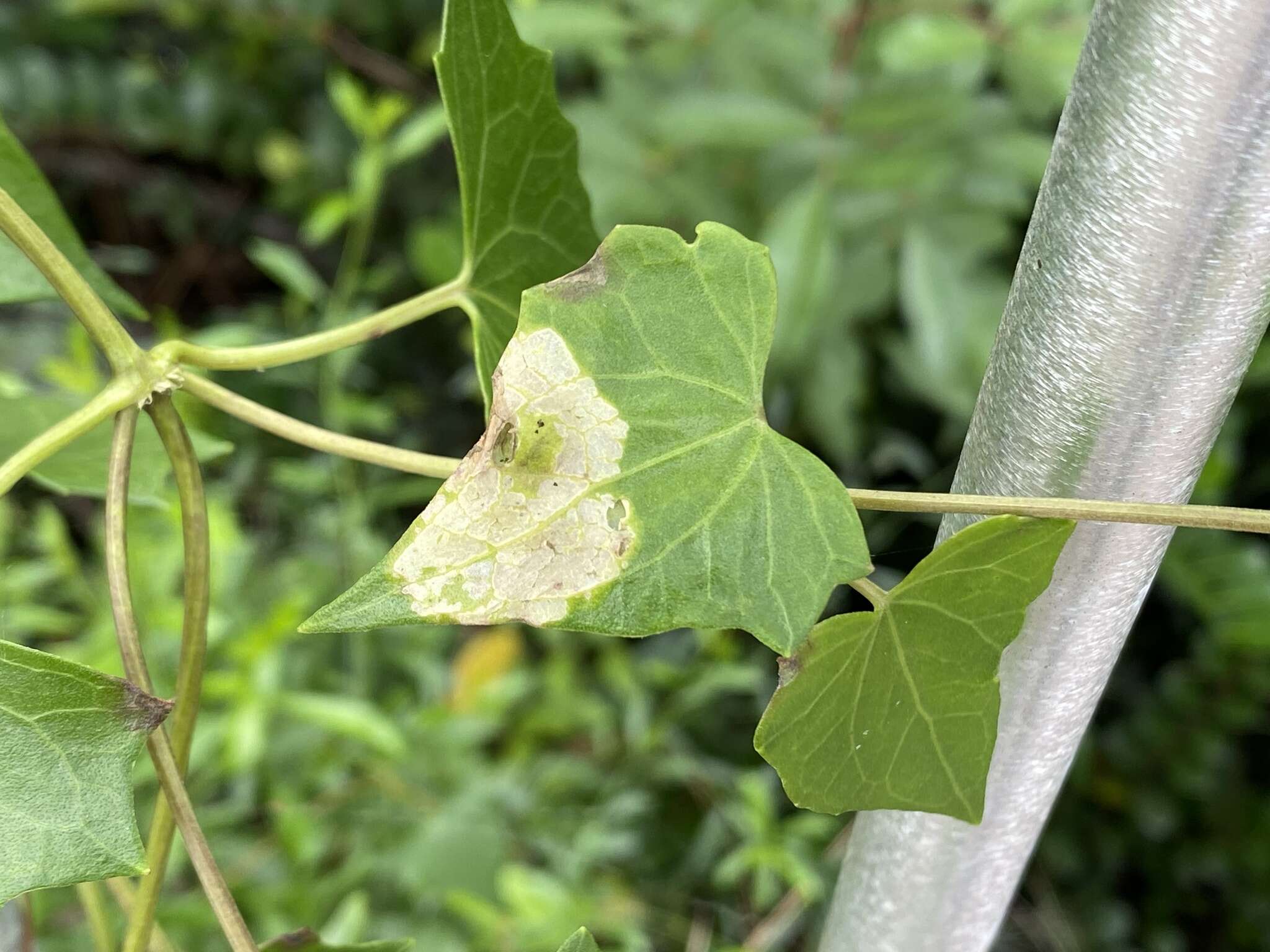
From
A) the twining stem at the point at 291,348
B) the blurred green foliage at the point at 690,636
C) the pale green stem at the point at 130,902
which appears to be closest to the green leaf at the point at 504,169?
the twining stem at the point at 291,348

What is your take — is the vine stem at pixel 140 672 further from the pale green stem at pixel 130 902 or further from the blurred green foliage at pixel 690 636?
the blurred green foliage at pixel 690 636

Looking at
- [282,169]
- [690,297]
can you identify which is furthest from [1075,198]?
[282,169]

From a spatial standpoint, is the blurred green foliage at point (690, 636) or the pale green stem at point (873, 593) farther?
the blurred green foliage at point (690, 636)

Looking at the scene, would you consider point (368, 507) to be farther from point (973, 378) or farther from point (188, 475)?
point (188, 475)

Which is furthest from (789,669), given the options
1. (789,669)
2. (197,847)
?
(197,847)

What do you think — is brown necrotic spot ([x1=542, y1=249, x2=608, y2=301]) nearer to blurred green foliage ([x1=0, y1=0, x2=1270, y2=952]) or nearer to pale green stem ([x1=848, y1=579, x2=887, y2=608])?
pale green stem ([x1=848, y1=579, x2=887, y2=608])

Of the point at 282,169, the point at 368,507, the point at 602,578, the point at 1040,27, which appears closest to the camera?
the point at 602,578
